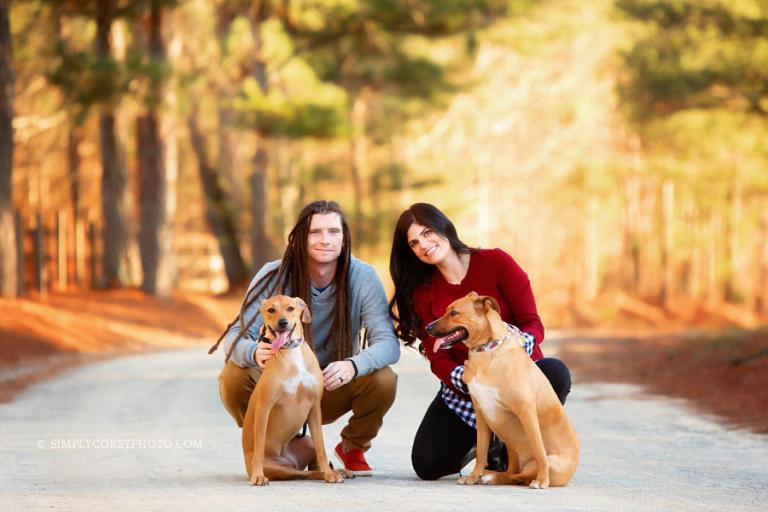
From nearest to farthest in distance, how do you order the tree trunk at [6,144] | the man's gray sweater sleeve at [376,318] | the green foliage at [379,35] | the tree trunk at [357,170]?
the man's gray sweater sleeve at [376,318], the tree trunk at [6,144], the green foliage at [379,35], the tree trunk at [357,170]

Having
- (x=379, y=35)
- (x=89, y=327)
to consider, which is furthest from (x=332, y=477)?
(x=379, y=35)

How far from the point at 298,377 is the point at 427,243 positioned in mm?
1247

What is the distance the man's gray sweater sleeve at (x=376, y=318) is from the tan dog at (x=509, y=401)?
63 cm

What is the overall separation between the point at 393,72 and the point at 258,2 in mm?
4535

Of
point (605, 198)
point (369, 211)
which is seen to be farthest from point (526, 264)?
point (369, 211)

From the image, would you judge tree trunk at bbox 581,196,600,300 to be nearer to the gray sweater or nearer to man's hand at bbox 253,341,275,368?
the gray sweater

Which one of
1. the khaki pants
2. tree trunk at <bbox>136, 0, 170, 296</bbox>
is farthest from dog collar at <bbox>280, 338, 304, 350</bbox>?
tree trunk at <bbox>136, 0, 170, 296</bbox>

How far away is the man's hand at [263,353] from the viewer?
23.4 feet

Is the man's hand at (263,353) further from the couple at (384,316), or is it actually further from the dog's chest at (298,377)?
the couple at (384,316)

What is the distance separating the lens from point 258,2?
30859mm

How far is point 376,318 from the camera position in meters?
7.98

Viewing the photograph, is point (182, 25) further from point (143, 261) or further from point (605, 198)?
point (605, 198)

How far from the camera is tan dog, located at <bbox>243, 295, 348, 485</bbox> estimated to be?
7.00 m

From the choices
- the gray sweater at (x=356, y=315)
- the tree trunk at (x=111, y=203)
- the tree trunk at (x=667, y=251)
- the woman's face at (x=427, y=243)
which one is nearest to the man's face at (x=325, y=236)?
the gray sweater at (x=356, y=315)
